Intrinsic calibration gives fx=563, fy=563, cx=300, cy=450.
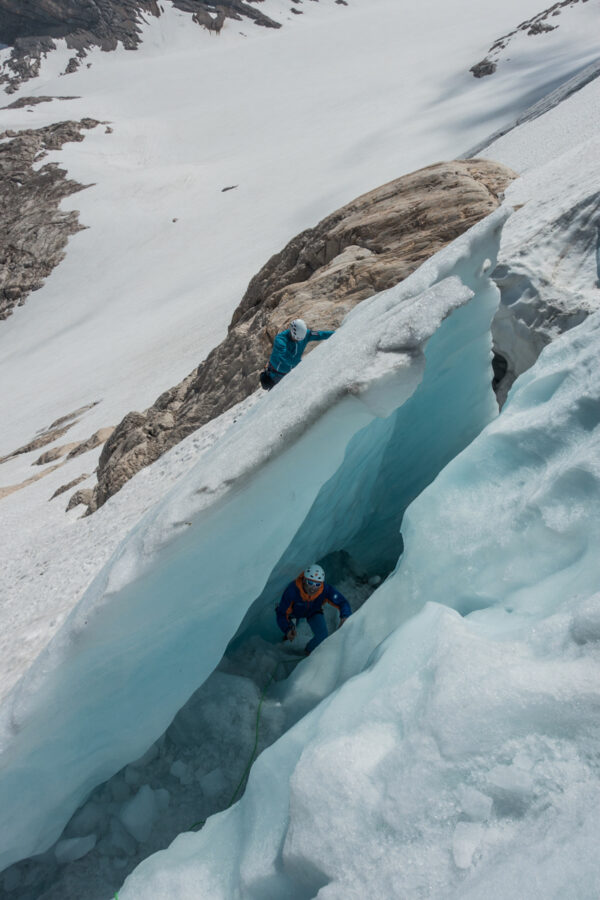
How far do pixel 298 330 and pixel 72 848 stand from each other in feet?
17.7

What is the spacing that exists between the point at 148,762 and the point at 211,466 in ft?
7.80

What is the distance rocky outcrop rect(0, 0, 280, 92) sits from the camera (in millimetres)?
61969

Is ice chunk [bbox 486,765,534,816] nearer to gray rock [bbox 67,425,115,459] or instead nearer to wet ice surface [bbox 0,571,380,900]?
wet ice surface [bbox 0,571,380,900]

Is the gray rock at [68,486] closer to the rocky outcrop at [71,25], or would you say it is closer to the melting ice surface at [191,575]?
the melting ice surface at [191,575]

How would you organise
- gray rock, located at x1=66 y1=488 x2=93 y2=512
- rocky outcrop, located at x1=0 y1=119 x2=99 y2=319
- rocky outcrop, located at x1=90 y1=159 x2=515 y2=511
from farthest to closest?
rocky outcrop, located at x1=0 y1=119 x2=99 y2=319, gray rock, located at x1=66 y1=488 x2=93 y2=512, rocky outcrop, located at x1=90 y1=159 x2=515 y2=511

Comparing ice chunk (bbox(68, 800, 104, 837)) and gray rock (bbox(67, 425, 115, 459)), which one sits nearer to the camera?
ice chunk (bbox(68, 800, 104, 837))

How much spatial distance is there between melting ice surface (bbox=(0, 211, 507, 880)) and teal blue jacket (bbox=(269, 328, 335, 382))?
2786 mm

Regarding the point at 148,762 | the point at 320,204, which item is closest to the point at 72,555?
the point at 148,762

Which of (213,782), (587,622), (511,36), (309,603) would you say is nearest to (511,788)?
(587,622)

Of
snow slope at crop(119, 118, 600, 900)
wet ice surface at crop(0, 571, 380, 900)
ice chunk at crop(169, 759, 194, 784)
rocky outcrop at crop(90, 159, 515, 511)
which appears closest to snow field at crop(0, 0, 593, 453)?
rocky outcrop at crop(90, 159, 515, 511)

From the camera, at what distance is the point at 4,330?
3272cm

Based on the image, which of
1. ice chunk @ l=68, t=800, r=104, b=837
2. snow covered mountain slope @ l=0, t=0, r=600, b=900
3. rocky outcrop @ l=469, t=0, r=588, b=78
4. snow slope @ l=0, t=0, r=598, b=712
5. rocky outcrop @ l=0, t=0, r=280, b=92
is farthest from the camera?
rocky outcrop @ l=0, t=0, r=280, b=92

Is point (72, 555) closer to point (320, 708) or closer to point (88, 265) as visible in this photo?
point (320, 708)

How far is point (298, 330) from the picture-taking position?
6895mm
